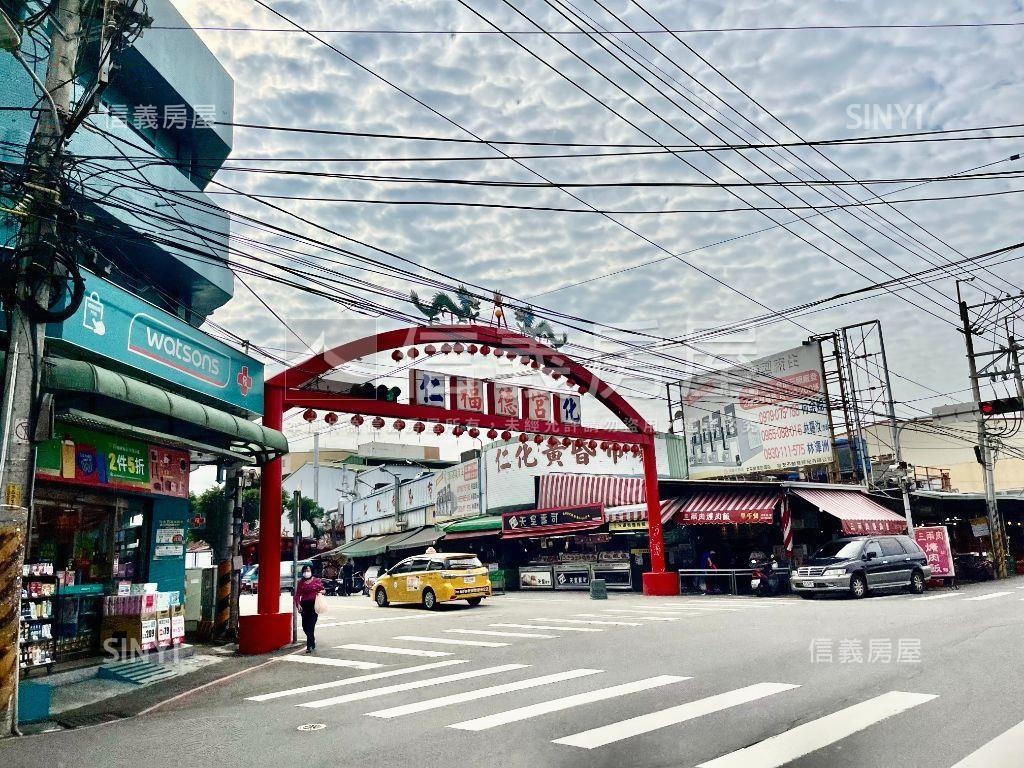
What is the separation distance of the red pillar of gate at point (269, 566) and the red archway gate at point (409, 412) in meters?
0.02

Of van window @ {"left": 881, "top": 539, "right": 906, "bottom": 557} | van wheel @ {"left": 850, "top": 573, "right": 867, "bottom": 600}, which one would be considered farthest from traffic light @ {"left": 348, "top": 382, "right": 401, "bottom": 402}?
van window @ {"left": 881, "top": 539, "right": 906, "bottom": 557}

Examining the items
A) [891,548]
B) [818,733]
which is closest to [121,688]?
[818,733]

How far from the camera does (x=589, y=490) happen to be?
105 ft

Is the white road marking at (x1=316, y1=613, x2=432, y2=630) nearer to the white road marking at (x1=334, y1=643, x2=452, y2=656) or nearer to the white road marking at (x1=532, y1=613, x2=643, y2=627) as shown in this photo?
the white road marking at (x1=532, y1=613, x2=643, y2=627)

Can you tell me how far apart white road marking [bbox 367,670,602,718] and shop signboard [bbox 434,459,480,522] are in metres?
28.1

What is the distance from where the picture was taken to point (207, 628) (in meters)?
16.1

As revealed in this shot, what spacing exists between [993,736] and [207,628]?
1473 centimetres

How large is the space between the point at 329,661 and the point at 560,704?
609 centimetres

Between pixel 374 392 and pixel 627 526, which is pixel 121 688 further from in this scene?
pixel 627 526

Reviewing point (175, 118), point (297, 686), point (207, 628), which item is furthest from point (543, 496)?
point (297, 686)

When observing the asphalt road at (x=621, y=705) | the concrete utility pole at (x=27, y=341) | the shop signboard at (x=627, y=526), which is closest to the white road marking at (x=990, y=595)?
the asphalt road at (x=621, y=705)

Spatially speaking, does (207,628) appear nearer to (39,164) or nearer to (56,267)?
(56,267)

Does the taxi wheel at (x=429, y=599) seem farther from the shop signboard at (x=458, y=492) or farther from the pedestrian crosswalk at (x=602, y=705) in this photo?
the shop signboard at (x=458, y=492)

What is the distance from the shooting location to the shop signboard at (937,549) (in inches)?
1022
